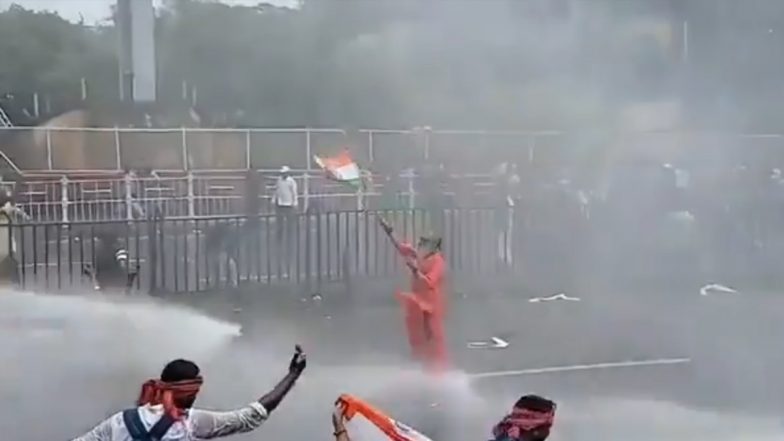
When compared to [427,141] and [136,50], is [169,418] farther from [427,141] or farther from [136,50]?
[136,50]

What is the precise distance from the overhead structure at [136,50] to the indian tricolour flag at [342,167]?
195 cm

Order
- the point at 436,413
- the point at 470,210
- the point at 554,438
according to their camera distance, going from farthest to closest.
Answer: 1. the point at 470,210
2. the point at 436,413
3. the point at 554,438

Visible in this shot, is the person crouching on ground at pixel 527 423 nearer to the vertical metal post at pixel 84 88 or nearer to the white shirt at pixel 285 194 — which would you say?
the white shirt at pixel 285 194

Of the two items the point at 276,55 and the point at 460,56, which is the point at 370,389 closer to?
the point at 460,56

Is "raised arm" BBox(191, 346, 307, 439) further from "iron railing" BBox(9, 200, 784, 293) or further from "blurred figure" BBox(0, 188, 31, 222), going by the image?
"blurred figure" BBox(0, 188, 31, 222)

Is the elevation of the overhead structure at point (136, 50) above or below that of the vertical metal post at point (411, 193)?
above

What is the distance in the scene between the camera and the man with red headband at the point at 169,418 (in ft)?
7.83

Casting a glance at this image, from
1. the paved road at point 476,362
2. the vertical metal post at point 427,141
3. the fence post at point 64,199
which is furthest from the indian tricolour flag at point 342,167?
the fence post at point 64,199

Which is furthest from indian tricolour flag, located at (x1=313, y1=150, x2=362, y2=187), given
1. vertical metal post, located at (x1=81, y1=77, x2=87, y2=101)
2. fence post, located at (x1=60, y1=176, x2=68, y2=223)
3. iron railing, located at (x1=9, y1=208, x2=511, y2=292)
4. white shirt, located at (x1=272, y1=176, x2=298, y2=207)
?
vertical metal post, located at (x1=81, y1=77, x2=87, y2=101)

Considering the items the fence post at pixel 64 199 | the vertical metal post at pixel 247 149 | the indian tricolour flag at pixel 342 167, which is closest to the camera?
the indian tricolour flag at pixel 342 167

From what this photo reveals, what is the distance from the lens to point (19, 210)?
10.7m

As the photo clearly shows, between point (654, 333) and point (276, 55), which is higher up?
point (276, 55)

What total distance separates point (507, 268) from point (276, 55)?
9.46ft

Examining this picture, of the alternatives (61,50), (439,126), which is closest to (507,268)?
(439,126)
